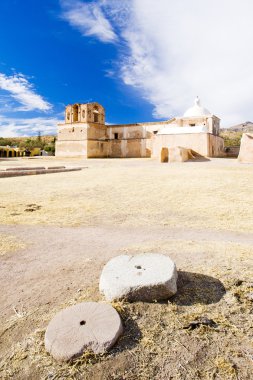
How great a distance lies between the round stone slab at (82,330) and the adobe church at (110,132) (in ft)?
87.6

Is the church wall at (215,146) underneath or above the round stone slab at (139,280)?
above

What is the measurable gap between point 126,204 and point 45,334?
5.92m

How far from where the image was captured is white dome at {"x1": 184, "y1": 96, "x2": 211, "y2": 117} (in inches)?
1347

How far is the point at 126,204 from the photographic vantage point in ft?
26.9

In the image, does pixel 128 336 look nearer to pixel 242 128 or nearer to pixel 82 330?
pixel 82 330

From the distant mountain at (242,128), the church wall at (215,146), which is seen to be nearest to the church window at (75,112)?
the church wall at (215,146)

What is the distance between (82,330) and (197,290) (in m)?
1.38

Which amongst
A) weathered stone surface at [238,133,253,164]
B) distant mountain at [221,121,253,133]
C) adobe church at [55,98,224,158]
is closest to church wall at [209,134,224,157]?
adobe church at [55,98,224,158]

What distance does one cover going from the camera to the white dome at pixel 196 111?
112 ft

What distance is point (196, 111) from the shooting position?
34500mm

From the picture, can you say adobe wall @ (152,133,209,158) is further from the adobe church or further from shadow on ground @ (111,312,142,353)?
shadow on ground @ (111,312,142,353)

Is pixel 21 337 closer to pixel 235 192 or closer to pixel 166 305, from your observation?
pixel 166 305

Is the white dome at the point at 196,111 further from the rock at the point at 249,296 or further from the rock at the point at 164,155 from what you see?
the rock at the point at 249,296

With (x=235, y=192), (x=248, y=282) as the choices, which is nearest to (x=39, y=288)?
(x=248, y=282)
